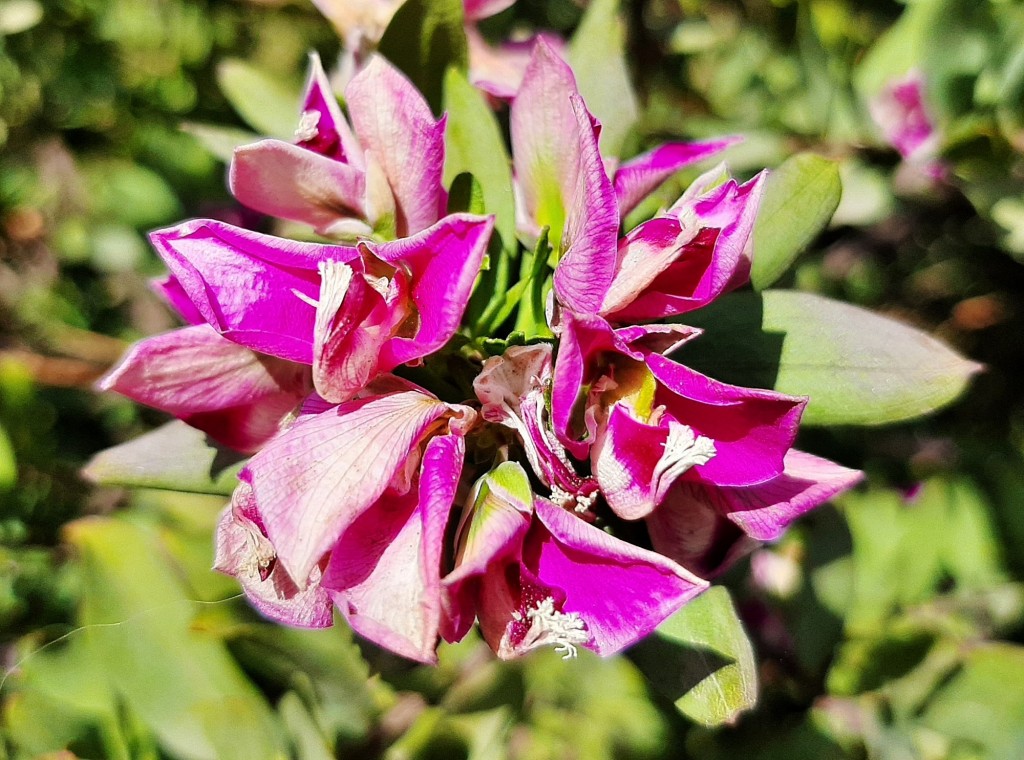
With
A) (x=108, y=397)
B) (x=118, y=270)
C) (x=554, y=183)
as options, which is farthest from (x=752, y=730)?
(x=118, y=270)

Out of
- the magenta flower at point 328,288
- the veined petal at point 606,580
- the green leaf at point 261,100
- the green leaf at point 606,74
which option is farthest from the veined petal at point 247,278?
the green leaf at point 261,100

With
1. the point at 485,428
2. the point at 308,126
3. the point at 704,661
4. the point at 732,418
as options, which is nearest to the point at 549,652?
the point at 704,661

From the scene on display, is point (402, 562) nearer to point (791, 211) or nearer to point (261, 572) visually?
point (261, 572)

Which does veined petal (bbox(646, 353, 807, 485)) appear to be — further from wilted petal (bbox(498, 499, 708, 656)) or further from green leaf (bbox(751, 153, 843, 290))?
green leaf (bbox(751, 153, 843, 290))

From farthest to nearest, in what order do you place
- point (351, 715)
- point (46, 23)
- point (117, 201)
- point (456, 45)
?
point (117, 201) → point (46, 23) → point (351, 715) → point (456, 45)

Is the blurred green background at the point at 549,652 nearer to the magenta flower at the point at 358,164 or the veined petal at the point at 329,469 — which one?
the magenta flower at the point at 358,164

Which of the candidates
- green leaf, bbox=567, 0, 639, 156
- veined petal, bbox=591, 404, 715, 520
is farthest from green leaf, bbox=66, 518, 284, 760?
green leaf, bbox=567, 0, 639, 156

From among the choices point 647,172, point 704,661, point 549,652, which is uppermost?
point 647,172

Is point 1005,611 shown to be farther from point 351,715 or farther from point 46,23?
point 46,23

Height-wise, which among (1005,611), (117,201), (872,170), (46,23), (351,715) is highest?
(46,23)
